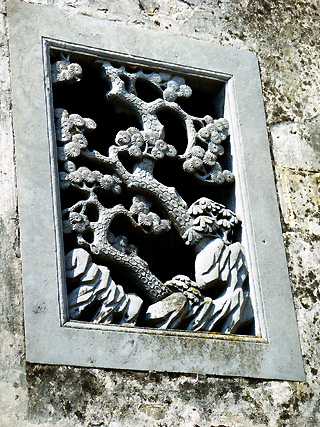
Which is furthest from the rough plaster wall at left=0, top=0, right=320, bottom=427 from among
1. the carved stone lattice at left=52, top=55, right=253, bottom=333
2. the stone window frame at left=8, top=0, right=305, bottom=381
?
the carved stone lattice at left=52, top=55, right=253, bottom=333

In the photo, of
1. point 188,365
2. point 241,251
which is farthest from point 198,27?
point 188,365

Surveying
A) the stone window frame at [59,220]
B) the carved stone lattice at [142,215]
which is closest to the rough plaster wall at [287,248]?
the stone window frame at [59,220]

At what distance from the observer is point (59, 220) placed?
4.34m

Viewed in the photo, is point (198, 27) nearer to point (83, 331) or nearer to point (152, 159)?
point (152, 159)

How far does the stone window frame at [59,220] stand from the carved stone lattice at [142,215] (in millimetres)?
88

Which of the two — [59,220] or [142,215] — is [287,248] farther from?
[59,220]

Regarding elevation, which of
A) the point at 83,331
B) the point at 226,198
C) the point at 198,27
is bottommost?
the point at 83,331

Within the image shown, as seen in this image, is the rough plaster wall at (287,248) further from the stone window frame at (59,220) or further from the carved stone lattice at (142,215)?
the carved stone lattice at (142,215)

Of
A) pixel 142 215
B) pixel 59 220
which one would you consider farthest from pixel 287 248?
pixel 59 220

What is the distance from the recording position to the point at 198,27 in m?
5.28

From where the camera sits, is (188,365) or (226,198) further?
(226,198)

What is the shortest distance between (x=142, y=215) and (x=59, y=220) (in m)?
0.47

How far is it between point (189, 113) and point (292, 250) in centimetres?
102

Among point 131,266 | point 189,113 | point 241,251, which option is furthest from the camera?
point 189,113
